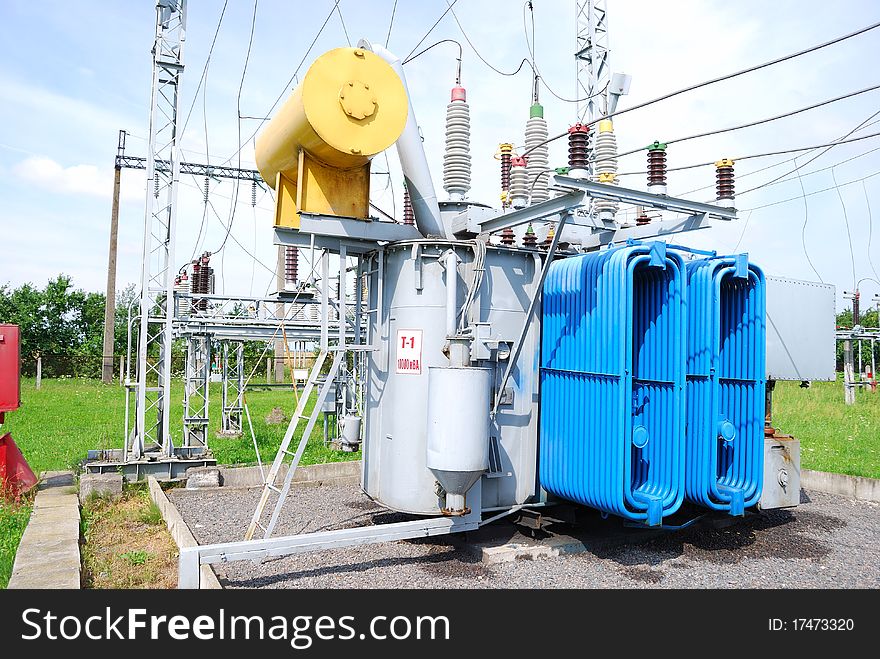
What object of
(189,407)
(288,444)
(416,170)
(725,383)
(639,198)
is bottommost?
(189,407)

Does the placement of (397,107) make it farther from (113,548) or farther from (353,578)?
(113,548)

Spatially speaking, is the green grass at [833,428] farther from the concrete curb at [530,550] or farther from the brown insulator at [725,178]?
the concrete curb at [530,550]

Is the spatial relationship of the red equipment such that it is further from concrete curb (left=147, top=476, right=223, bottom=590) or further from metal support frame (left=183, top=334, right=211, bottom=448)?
metal support frame (left=183, top=334, right=211, bottom=448)

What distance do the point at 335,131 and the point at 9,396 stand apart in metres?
6.47

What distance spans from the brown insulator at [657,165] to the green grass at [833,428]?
22.4 feet

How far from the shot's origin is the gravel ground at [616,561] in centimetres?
606

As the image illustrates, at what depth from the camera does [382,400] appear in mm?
7160

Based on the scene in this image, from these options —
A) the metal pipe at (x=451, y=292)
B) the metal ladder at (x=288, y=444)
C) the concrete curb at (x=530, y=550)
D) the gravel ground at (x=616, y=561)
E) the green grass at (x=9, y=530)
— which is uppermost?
the metal pipe at (x=451, y=292)

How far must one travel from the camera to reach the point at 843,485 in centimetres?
998

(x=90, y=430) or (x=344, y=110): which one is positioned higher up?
(x=344, y=110)

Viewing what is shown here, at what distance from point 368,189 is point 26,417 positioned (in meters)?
17.2

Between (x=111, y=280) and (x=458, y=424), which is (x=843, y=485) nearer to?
(x=458, y=424)

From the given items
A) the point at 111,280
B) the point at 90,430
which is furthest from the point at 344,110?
the point at 111,280

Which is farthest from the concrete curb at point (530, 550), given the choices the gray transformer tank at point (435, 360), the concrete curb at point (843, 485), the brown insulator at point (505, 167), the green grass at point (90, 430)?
the green grass at point (90, 430)
